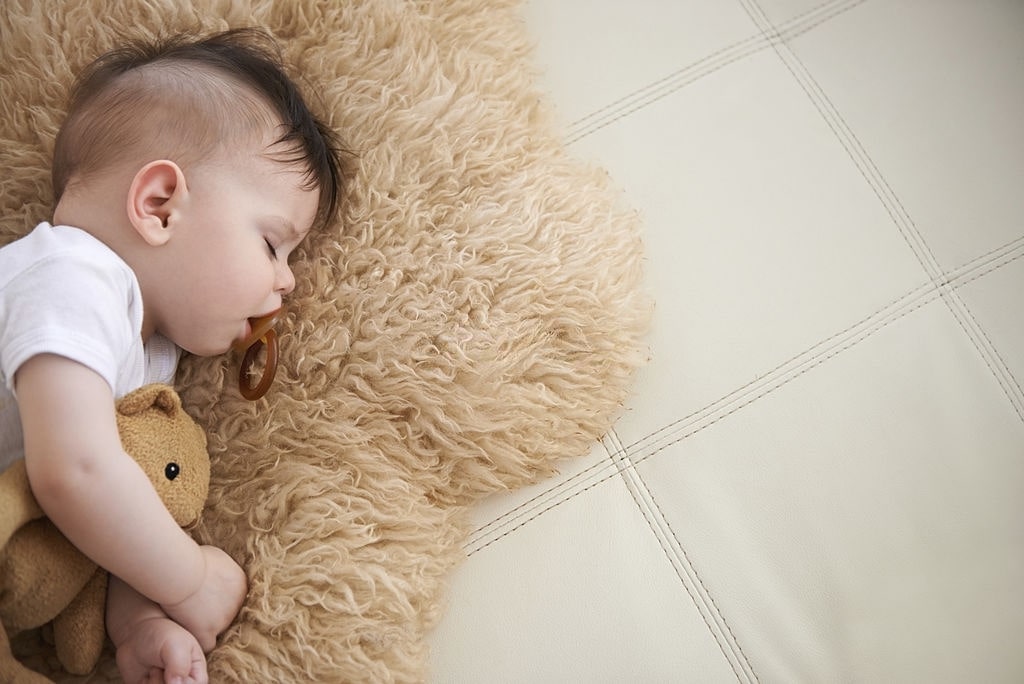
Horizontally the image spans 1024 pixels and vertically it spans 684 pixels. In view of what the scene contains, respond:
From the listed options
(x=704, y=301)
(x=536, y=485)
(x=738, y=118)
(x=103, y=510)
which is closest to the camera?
(x=103, y=510)

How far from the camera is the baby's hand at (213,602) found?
0.85 m

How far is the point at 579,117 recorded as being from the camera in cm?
121

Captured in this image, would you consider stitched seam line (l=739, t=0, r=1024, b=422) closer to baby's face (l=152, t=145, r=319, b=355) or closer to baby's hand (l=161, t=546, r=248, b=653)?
baby's face (l=152, t=145, r=319, b=355)

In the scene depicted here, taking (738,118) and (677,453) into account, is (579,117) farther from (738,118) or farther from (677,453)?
(677,453)

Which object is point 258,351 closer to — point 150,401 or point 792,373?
point 150,401

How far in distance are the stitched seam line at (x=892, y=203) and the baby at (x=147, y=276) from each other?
685 millimetres

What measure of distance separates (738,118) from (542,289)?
0.43 meters

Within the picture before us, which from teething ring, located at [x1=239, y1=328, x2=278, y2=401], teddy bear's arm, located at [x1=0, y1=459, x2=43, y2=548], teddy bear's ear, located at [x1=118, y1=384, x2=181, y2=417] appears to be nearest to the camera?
teddy bear's arm, located at [x1=0, y1=459, x2=43, y2=548]

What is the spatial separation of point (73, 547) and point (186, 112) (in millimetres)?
475

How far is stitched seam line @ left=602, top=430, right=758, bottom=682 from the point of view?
0.93 meters

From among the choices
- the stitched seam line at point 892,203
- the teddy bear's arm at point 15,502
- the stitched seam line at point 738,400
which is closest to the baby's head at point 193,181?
the teddy bear's arm at point 15,502

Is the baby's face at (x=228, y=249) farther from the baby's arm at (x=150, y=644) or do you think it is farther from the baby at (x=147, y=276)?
the baby's arm at (x=150, y=644)

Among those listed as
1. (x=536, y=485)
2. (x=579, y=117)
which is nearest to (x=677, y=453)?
(x=536, y=485)

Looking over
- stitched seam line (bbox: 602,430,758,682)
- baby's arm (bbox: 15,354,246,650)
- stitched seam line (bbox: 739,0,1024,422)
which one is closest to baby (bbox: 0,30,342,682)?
baby's arm (bbox: 15,354,246,650)
